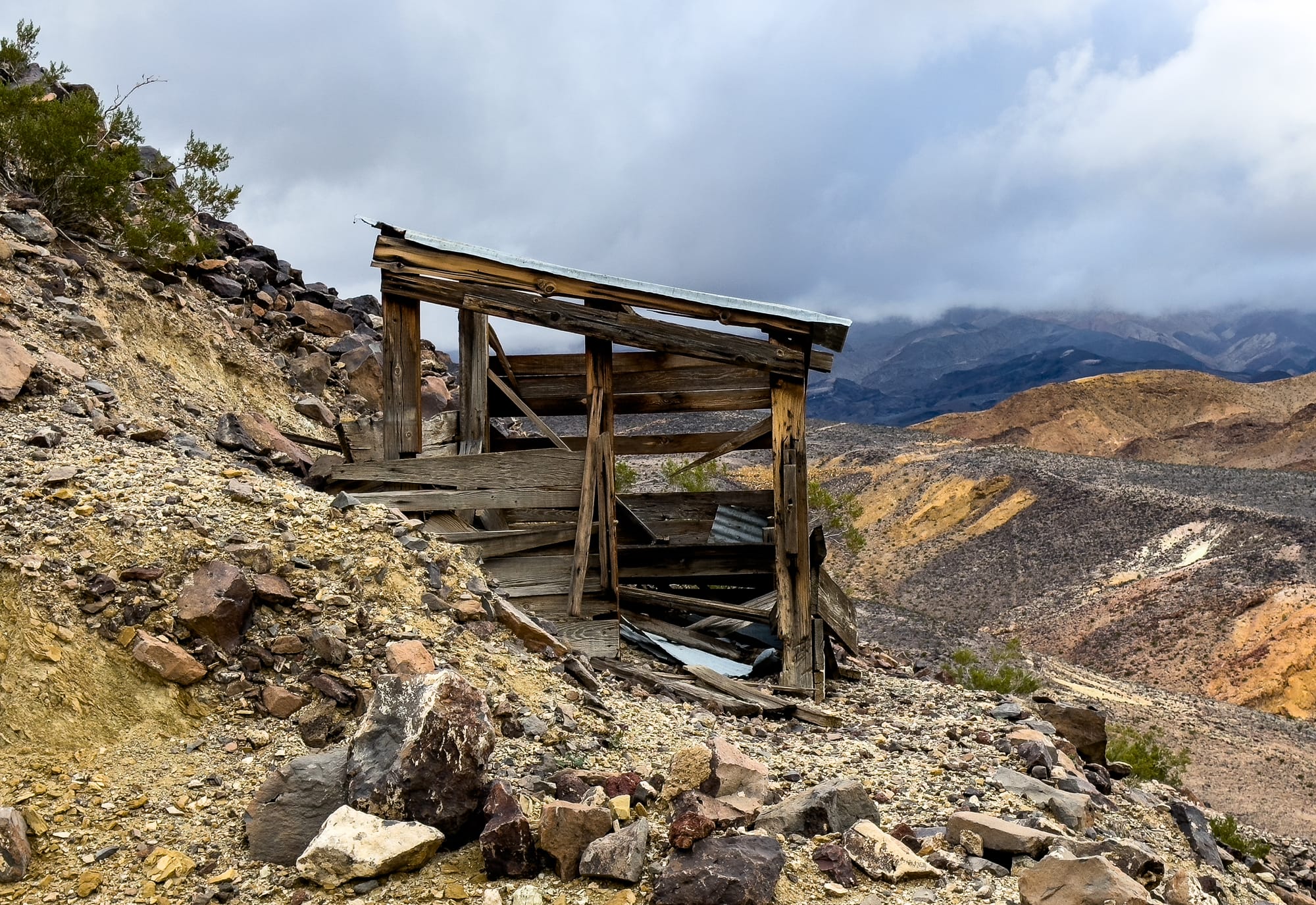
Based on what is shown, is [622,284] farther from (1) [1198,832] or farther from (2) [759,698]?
(1) [1198,832]

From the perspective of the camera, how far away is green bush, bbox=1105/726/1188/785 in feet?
37.7

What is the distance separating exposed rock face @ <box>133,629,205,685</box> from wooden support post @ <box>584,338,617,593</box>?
3967 millimetres

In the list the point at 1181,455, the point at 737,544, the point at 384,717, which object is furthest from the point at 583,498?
the point at 1181,455

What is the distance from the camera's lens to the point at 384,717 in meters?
4.55

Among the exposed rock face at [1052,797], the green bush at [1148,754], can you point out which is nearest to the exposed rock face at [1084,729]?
the green bush at [1148,754]

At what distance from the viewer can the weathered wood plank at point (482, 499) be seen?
862 cm

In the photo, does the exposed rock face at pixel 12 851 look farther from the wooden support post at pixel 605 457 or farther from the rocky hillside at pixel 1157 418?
the rocky hillside at pixel 1157 418

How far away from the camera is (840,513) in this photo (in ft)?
128

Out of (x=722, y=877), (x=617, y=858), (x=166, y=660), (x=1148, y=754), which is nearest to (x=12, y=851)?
(x=166, y=660)

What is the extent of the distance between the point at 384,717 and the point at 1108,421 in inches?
2873

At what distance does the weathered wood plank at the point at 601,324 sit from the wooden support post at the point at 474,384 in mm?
1552

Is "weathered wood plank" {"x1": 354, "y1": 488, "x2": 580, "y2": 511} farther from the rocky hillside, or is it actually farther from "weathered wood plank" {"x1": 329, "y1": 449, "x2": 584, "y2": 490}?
the rocky hillside

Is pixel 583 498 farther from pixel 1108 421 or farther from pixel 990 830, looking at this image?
pixel 1108 421

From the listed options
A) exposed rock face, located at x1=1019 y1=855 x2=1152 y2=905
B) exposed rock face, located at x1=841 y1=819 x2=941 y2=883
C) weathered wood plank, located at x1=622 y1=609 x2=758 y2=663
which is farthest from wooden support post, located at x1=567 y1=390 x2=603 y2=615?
exposed rock face, located at x1=1019 y1=855 x2=1152 y2=905
